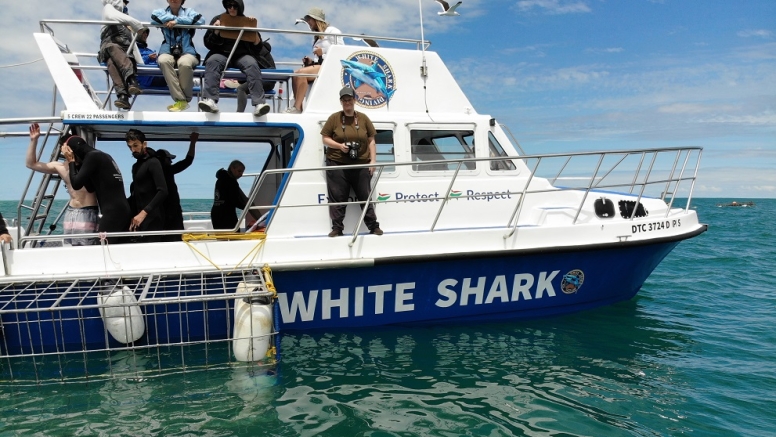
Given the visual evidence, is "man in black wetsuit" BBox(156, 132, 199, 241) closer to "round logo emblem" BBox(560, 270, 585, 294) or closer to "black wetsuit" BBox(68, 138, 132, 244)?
"black wetsuit" BBox(68, 138, 132, 244)

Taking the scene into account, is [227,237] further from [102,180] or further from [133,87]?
[133,87]

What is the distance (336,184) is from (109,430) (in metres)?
2.78

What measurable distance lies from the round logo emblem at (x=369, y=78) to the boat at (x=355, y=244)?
17 millimetres

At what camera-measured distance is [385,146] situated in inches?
222

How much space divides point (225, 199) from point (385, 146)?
2049 millimetres

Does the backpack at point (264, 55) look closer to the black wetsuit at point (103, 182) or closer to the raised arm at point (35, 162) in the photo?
the black wetsuit at point (103, 182)

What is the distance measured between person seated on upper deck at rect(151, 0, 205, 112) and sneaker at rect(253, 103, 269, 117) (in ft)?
2.55

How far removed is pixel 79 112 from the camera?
15.7 feet

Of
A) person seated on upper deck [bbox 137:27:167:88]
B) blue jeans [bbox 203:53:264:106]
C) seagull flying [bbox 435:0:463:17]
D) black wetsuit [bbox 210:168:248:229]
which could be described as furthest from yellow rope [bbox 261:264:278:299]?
seagull flying [bbox 435:0:463:17]

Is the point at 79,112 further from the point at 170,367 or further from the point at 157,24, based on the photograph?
the point at 170,367

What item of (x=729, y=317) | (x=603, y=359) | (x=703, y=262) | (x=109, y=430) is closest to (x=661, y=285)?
(x=729, y=317)

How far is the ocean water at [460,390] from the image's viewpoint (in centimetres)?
352

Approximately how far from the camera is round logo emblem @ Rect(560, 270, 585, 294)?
5535mm

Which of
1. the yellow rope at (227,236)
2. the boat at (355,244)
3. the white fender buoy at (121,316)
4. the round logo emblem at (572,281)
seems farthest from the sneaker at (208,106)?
the round logo emblem at (572,281)
